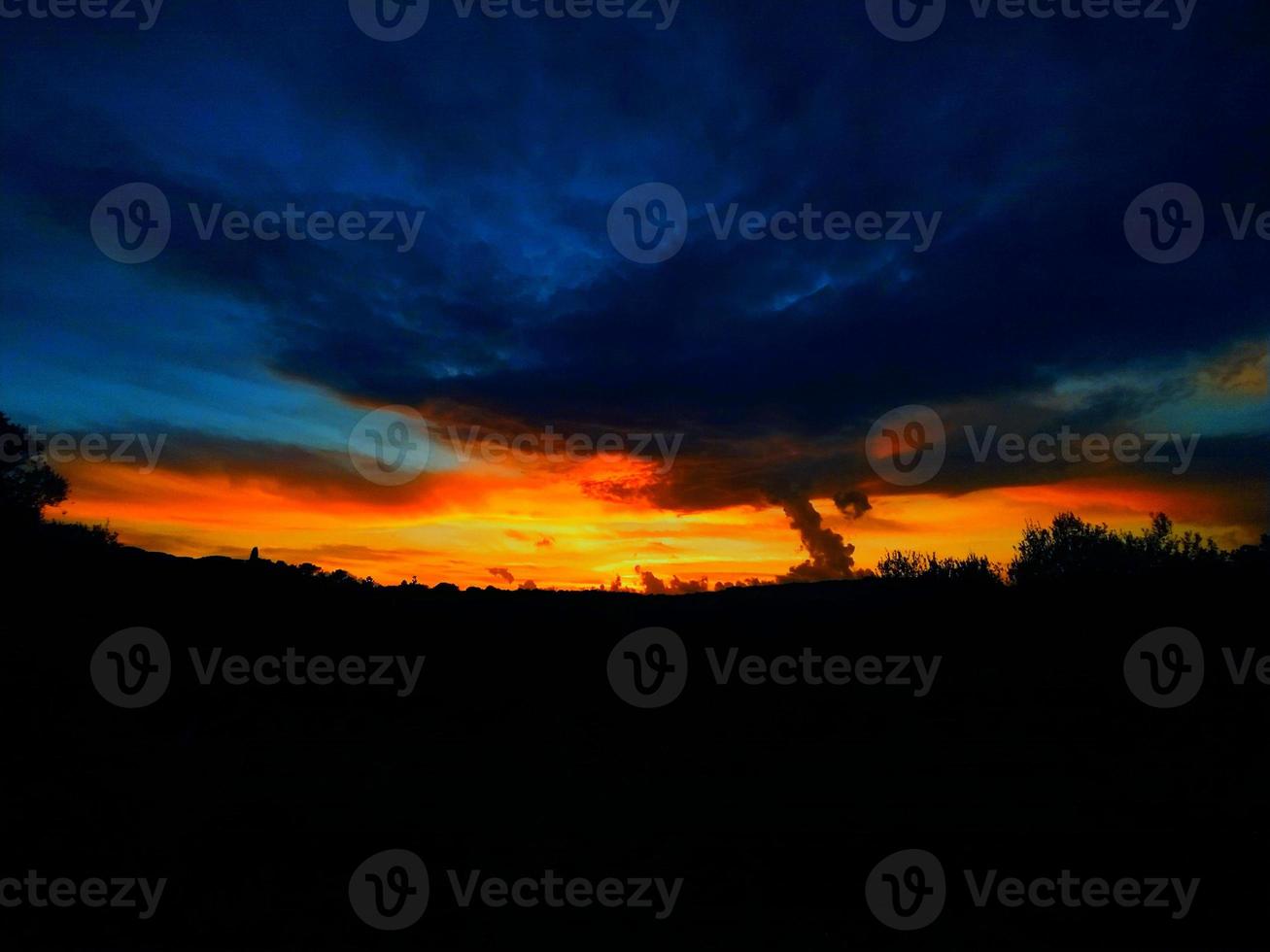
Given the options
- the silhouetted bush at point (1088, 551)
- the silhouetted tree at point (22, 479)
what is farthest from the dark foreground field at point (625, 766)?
the silhouetted tree at point (22, 479)

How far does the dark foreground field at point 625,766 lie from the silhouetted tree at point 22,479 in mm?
22850

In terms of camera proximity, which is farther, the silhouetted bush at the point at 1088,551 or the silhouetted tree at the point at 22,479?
the silhouetted tree at the point at 22,479

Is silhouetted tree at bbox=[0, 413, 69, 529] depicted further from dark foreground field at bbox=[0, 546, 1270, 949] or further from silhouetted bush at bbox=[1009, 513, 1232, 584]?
silhouetted bush at bbox=[1009, 513, 1232, 584]

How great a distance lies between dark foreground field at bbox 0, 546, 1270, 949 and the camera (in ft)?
27.2

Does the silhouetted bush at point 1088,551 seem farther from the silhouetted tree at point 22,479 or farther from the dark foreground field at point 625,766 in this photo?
the silhouetted tree at point 22,479

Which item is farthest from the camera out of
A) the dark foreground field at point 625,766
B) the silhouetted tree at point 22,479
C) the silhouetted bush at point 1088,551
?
the silhouetted tree at point 22,479

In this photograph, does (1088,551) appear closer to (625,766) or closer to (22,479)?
(625,766)

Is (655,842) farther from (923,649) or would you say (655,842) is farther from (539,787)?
(923,649)

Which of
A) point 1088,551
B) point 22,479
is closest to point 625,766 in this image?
point 1088,551

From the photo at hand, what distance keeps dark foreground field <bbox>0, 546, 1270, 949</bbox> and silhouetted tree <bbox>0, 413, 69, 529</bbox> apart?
2285cm

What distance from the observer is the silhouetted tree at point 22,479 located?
103ft

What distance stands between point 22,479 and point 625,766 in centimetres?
3772

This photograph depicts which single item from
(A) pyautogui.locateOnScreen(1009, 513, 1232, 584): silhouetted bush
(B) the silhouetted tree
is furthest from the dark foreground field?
(B) the silhouetted tree

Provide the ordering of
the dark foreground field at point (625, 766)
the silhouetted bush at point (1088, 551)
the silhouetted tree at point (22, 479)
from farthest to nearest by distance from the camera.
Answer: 1. the silhouetted tree at point (22, 479)
2. the silhouetted bush at point (1088, 551)
3. the dark foreground field at point (625, 766)
